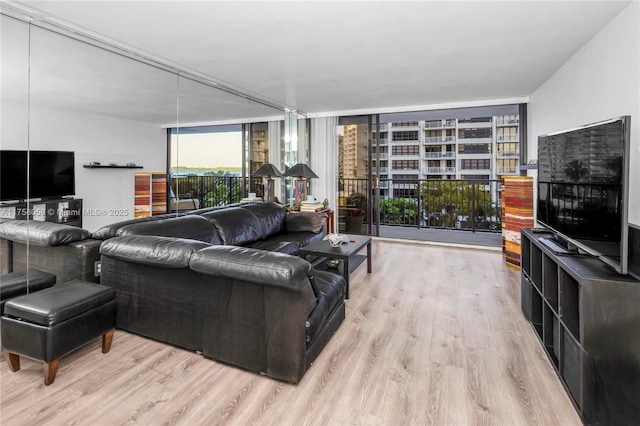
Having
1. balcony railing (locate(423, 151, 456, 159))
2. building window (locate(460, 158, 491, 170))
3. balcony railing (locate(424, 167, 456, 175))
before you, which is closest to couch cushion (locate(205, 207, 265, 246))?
balcony railing (locate(424, 167, 456, 175))

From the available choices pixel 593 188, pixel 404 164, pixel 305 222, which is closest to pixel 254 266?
pixel 593 188

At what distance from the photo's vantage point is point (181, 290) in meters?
2.09

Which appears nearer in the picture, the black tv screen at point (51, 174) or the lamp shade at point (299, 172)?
the black tv screen at point (51, 174)

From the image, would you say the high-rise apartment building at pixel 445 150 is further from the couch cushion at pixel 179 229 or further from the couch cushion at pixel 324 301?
the couch cushion at pixel 324 301

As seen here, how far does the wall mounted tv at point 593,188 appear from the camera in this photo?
1.63 metres

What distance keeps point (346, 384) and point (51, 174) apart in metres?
2.61

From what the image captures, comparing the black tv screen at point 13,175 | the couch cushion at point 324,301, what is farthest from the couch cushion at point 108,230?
the couch cushion at point 324,301

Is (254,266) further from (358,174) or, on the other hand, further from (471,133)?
(471,133)

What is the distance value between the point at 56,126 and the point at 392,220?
610cm

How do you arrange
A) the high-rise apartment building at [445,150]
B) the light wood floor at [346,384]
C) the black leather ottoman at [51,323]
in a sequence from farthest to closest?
1. the high-rise apartment building at [445,150]
2. the black leather ottoman at [51,323]
3. the light wood floor at [346,384]

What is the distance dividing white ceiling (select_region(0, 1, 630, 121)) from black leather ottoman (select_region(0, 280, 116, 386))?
1925mm

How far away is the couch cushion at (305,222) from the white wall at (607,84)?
9.80 ft

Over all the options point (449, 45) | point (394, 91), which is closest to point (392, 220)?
point (394, 91)

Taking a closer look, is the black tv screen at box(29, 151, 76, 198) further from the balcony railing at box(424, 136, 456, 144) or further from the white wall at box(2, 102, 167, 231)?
the balcony railing at box(424, 136, 456, 144)
